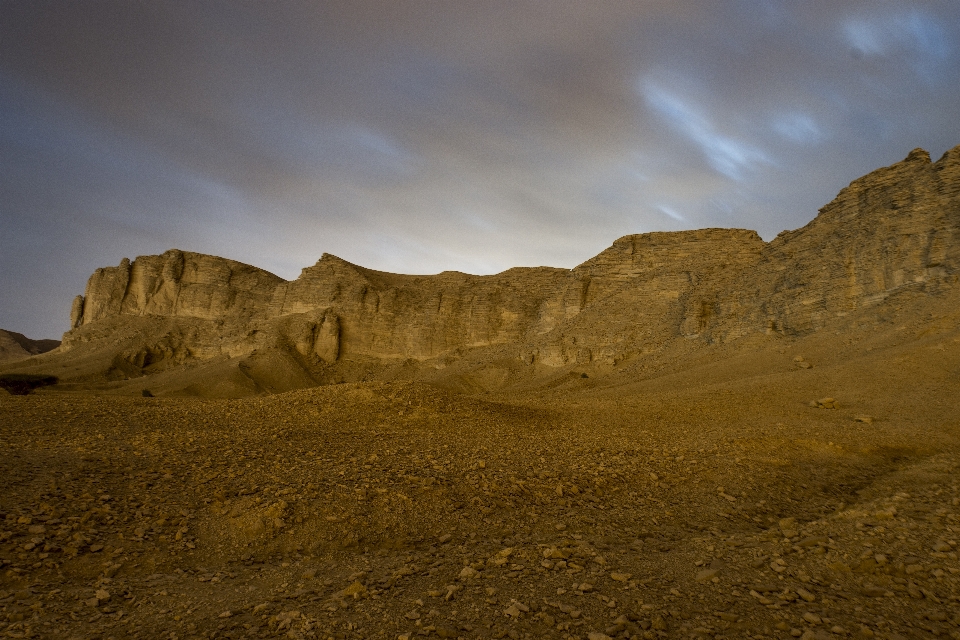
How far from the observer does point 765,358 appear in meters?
23.0

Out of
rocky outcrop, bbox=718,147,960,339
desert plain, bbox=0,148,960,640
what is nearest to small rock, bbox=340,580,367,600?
desert plain, bbox=0,148,960,640

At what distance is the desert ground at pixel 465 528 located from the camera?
Answer: 3.23 metres

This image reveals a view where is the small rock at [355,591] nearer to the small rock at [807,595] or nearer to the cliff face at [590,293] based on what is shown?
the small rock at [807,595]

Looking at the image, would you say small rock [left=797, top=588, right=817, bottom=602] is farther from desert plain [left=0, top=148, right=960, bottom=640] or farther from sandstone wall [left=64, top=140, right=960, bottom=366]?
sandstone wall [left=64, top=140, right=960, bottom=366]

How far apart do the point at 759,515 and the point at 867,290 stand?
79.8 ft

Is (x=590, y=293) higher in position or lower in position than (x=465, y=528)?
higher

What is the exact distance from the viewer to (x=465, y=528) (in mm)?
5207

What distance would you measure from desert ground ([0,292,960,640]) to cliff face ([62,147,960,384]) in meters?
16.6

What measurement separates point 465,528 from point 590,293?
4057cm

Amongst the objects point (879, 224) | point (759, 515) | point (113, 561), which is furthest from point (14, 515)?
point (879, 224)

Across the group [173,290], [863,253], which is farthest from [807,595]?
[173,290]

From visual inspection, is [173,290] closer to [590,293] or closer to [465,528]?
[590,293]

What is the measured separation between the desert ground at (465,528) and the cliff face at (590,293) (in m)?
16.6

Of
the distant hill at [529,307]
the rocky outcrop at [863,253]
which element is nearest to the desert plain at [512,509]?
the rocky outcrop at [863,253]
